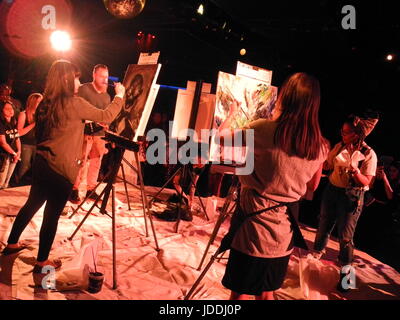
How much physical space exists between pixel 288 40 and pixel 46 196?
21.6 feet

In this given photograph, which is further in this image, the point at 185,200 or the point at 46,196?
the point at 185,200

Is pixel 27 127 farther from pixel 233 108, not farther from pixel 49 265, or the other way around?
pixel 233 108

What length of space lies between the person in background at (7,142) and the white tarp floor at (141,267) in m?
0.35

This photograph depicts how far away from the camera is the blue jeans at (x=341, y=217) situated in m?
3.29

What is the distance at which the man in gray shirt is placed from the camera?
171 inches

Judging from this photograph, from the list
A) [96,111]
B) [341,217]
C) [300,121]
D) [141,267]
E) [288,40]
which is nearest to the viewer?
[300,121]

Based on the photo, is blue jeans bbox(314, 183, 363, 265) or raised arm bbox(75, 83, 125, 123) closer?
raised arm bbox(75, 83, 125, 123)

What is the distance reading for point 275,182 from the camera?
1627 millimetres

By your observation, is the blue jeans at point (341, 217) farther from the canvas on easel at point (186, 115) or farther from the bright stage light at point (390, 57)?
the bright stage light at point (390, 57)

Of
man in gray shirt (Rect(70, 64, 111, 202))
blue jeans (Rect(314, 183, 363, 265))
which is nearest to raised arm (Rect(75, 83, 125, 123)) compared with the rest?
man in gray shirt (Rect(70, 64, 111, 202))

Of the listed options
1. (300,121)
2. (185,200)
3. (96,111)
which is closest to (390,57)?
(185,200)

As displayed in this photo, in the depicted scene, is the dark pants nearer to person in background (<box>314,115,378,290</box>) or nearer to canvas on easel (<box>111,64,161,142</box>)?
canvas on easel (<box>111,64,161,142</box>)

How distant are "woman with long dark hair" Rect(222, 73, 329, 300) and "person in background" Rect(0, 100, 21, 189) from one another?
13.8ft

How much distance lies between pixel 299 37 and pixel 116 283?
258 inches
